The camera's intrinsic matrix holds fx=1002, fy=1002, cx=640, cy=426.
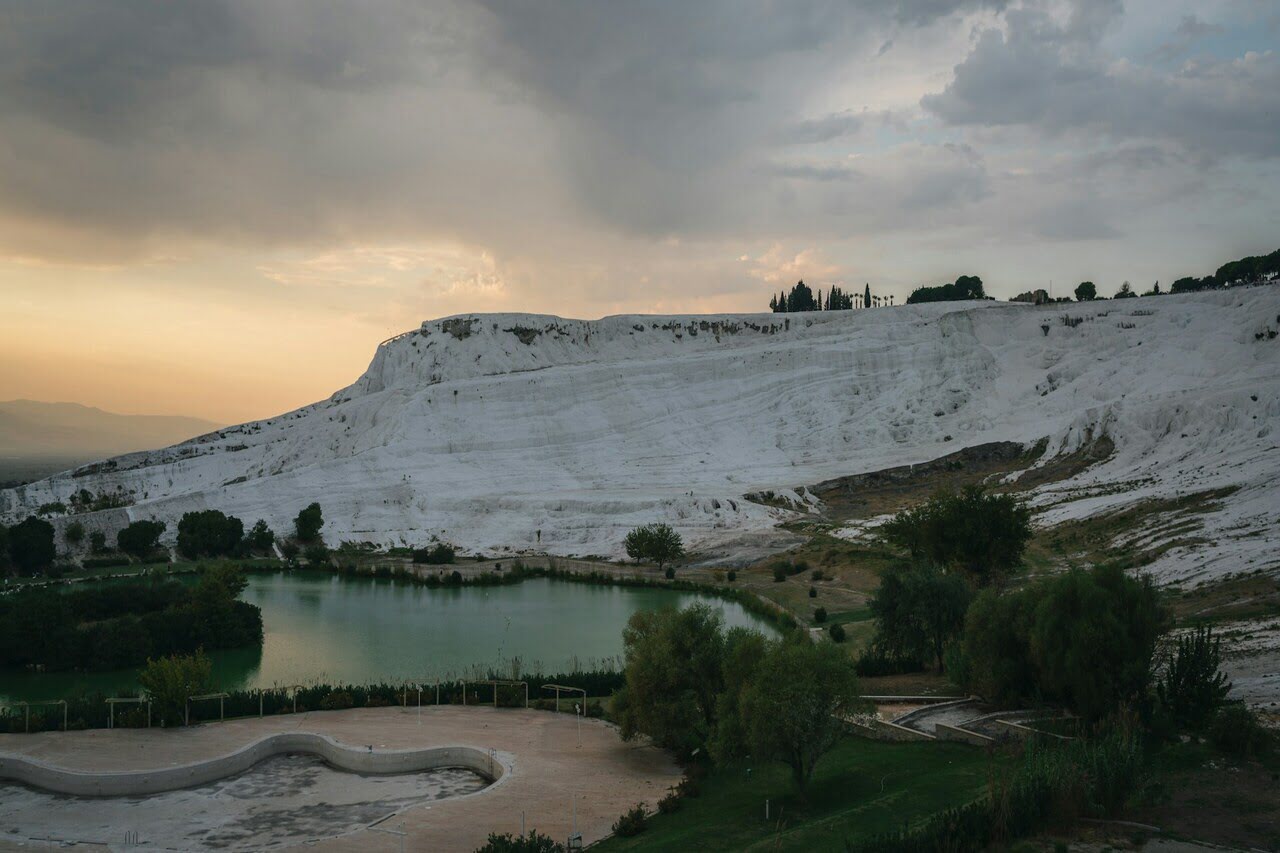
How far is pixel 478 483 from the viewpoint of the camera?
61.1 metres

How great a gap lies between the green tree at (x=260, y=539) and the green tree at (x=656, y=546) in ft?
63.7

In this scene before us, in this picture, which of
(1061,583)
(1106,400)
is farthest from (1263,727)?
(1106,400)

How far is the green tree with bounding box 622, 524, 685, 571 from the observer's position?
4578cm

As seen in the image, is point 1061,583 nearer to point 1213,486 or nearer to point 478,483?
point 1213,486

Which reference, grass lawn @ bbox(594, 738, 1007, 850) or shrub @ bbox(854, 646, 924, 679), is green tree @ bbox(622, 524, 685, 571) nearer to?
shrub @ bbox(854, 646, 924, 679)

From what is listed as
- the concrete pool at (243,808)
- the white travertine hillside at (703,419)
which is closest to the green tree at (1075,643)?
the concrete pool at (243,808)

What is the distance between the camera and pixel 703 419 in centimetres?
7262

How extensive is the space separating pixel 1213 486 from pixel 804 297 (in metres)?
76.1

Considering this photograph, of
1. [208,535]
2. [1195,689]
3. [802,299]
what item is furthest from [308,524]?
[802,299]

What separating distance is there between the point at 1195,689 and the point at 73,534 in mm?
50756

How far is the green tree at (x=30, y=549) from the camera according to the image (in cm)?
4581

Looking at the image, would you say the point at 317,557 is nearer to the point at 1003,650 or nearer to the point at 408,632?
the point at 408,632

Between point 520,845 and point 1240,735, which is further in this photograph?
point 1240,735

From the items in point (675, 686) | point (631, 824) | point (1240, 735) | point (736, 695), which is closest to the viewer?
point (1240, 735)
